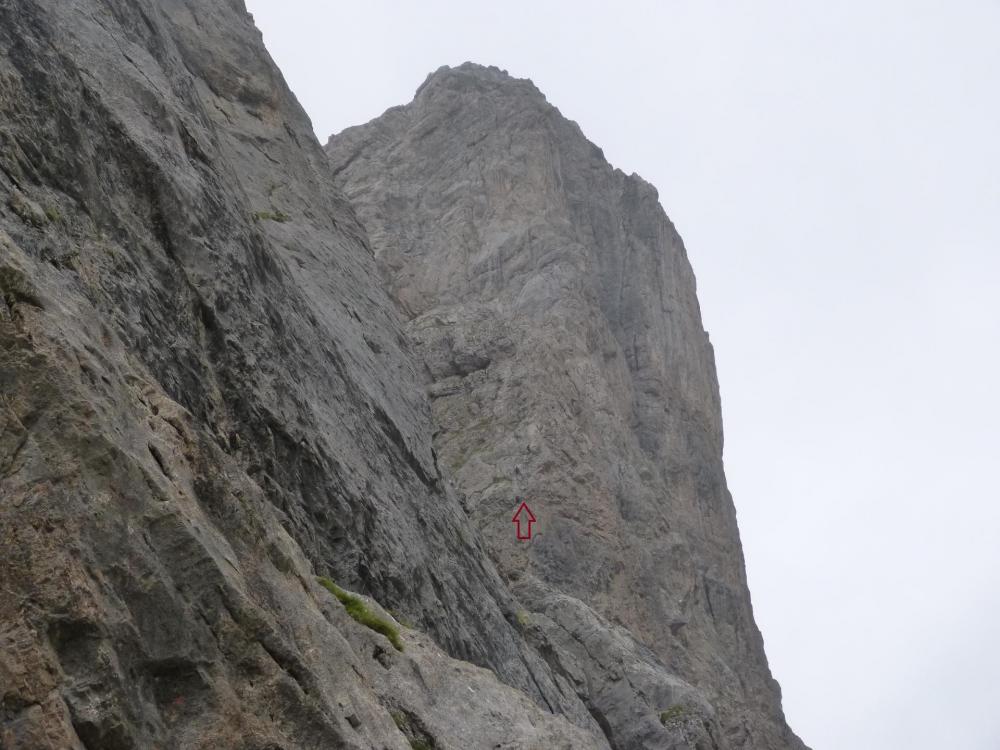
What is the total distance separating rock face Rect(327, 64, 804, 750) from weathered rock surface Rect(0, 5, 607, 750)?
8002 mm

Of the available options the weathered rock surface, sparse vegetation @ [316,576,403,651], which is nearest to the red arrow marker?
the weathered rock surface

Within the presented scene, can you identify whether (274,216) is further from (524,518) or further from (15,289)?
(15,289)

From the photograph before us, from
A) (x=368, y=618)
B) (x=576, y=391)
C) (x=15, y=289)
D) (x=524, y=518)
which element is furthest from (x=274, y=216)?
(x=15, y=289)

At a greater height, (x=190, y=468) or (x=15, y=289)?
(x=15, y=289)

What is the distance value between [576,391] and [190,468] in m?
35.3

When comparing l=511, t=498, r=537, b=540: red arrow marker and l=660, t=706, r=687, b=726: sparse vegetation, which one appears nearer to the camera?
l=660, t=706, r=687, b=726: sparse vegetation

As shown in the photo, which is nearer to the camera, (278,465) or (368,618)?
(368,618)

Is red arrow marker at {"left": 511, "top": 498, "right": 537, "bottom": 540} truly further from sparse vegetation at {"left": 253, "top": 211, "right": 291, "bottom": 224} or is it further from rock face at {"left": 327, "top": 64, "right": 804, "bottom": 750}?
sparse vegetation at {"left": 253, "top": 211, "right": 291, "bottom": 224}

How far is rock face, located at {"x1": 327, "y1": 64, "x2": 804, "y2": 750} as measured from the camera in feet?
121

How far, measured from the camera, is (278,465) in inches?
747

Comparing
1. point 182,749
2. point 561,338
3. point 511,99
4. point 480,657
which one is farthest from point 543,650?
point 511,99

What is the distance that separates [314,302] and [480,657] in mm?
9314

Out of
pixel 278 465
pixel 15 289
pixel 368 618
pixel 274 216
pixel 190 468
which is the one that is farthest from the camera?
pixel 274 216

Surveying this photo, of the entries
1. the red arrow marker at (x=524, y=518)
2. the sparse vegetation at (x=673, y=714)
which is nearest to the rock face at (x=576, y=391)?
the sparse vegetation at (x=673, y=714)
